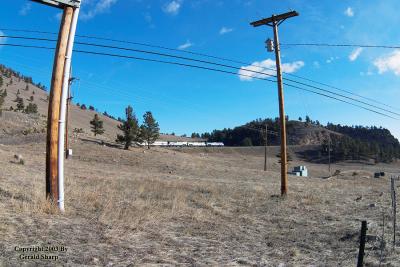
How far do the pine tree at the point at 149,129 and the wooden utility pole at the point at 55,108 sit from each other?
59.6 m

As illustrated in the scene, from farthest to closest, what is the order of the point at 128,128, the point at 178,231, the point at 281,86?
the point at 128,128, the point at 281,86, the point at 178,231

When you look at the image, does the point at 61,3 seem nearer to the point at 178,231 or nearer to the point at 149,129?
the point at 178,231

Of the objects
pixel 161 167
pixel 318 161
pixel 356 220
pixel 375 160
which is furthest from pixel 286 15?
pixel 375 160

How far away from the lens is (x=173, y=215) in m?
12.0

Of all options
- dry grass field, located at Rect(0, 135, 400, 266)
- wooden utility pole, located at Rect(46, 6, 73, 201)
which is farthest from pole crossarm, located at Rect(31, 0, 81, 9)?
dry grass field, located at Rect(0, 135, 400, 266)

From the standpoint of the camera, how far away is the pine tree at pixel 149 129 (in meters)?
71.6

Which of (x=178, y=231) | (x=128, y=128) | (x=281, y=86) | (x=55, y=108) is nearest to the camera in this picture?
(x=178, y=231)

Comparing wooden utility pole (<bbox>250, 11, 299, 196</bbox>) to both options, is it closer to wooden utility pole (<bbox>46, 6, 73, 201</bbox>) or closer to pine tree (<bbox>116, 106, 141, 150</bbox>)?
wooden utility pole (<bbox>46, 6, 73, 201</bbox>)

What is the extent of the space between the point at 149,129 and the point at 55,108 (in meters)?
62.8

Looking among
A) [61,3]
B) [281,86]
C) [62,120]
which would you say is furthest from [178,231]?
[281,86]

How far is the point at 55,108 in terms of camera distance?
35.4 ft

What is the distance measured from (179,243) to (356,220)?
6771 mm

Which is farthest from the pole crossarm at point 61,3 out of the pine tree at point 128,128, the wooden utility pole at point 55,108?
the pine tree at point 128,128

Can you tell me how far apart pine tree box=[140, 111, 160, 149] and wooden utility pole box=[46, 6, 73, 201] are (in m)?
59.6
